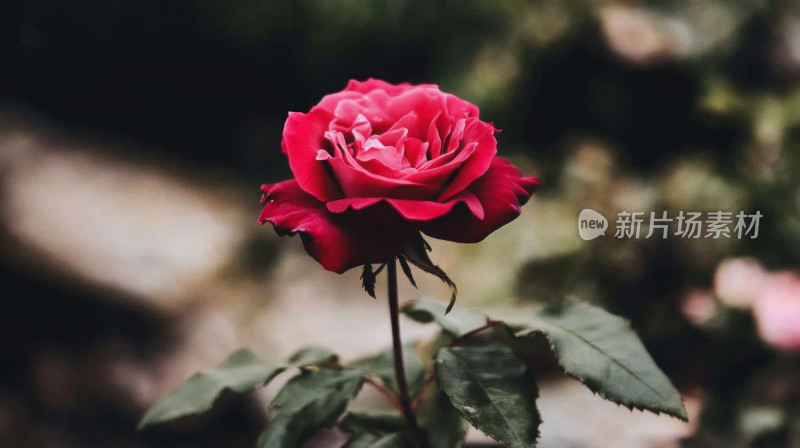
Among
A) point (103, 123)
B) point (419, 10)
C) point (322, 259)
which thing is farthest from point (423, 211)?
point (103, 123)

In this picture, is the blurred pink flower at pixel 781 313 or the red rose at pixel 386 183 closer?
the red rose at pixel 386 183

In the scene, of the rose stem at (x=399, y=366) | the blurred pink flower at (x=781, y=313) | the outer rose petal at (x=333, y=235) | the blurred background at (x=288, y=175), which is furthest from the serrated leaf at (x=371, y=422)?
the blurred pink flower at (x=781, y=313)

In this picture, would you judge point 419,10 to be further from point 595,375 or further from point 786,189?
point 595,375

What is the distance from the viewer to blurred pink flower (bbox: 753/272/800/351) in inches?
34.2

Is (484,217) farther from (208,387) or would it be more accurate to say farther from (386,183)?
(208,387)

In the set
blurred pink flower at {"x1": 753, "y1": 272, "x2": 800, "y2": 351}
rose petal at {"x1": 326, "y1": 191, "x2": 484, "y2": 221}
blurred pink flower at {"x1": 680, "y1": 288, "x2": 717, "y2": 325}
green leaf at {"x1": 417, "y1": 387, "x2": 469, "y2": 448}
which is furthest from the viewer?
blurred pink flower at {"x1": 680, "y1": 288, "x2": 717, "y2": 325}

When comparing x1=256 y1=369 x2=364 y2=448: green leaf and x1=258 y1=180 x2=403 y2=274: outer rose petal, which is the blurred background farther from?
x1=258 y1=180 x2=403 y2=274: outer rose petal

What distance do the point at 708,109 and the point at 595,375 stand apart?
4.14 ft

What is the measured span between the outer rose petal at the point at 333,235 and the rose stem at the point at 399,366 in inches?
2.5

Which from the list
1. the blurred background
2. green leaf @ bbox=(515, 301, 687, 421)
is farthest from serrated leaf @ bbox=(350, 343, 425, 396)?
the blurred background

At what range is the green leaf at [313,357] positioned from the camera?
19.7 inches

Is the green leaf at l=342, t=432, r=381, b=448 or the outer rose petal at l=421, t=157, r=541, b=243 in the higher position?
the outer rose petal at l=421, t=157, r=541, b=243

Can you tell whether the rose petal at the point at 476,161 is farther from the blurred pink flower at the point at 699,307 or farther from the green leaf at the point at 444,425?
the blurred pink flower at the point at 699,307

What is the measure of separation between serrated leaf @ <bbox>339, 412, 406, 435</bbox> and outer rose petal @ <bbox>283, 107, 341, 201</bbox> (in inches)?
10.0
